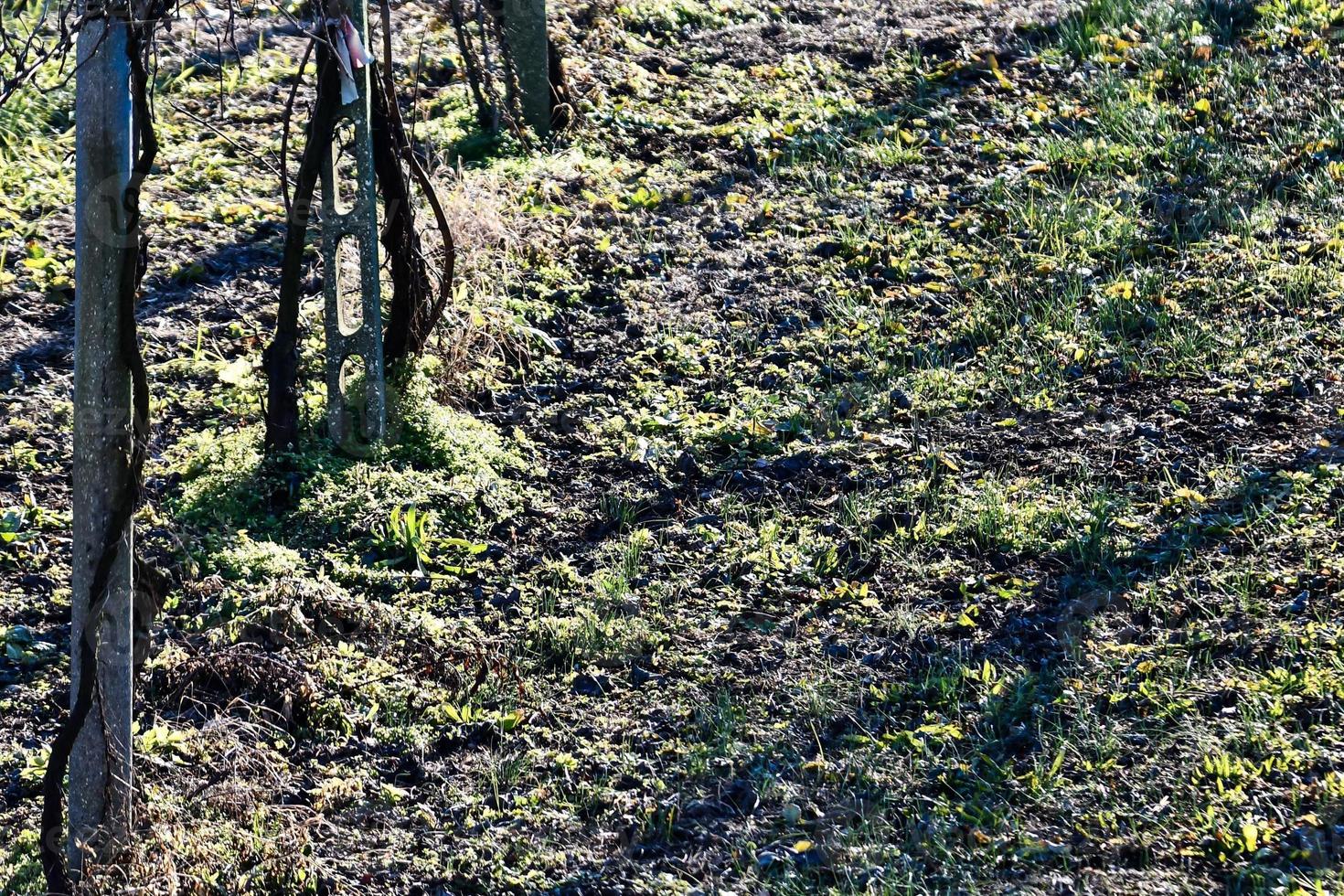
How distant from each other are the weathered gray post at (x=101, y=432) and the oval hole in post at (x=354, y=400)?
204cm

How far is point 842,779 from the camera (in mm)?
4227

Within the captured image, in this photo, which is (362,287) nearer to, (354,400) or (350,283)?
(354,400)

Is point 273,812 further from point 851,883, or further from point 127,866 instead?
point 851,883

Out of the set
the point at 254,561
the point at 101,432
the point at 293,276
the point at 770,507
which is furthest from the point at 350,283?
the point at 101,432

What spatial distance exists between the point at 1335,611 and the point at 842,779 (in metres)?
1.83

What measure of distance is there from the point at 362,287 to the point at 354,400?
0.50 metres

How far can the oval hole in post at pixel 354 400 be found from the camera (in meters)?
5.60

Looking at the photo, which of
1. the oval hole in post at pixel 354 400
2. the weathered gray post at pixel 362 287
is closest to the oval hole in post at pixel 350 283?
the oval hole in post at pixel 354 400

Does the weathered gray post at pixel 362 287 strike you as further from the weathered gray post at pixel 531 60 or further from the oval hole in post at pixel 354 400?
the weathered gray post at pixel 531 60

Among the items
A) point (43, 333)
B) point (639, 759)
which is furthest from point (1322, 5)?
point (43, 333)

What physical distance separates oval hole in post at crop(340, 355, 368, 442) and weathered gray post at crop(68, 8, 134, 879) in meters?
2.04

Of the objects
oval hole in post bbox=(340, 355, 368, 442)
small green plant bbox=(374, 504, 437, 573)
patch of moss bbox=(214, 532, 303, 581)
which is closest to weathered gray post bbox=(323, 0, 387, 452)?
oval hole in post bbox=(340, 355, 368, 442)

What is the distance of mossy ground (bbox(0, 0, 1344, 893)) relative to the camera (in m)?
4.08

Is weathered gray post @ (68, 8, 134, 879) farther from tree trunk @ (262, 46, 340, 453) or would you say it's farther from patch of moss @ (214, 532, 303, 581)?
tree trunk @ (262, 46, 340, 453)
